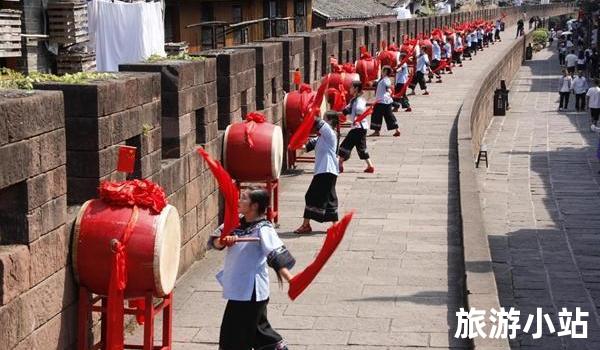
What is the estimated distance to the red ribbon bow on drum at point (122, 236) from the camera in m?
7.32

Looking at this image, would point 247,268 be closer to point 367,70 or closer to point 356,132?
point 356,132

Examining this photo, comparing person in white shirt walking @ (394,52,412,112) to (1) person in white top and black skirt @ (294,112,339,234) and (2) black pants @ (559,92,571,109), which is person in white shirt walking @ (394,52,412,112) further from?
(1) person in white top and black skirt @ (294,112,339,234)

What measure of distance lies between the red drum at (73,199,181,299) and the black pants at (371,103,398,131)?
524 inches

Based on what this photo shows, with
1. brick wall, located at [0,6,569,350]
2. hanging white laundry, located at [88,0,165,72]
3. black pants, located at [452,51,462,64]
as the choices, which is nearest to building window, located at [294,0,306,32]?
black pants, located at [452,51,462,64]

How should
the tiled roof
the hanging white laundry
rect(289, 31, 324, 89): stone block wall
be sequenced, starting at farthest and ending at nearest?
1. the tiled roof
2. rect(289, 31, 324, 89): stone block wall
3. the hanging white laundry

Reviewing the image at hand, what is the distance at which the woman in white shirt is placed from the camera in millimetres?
7633

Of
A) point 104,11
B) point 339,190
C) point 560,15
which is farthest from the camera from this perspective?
point 560,15

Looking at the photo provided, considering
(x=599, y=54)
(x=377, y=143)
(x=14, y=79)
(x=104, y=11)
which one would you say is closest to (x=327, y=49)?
(x=377, y=143)

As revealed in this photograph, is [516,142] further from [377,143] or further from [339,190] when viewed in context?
[339,190]

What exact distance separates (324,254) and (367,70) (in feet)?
57.4

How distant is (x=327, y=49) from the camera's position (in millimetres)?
21562

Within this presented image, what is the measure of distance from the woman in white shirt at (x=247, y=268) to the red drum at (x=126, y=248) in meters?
0.39

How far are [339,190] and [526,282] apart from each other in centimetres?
359

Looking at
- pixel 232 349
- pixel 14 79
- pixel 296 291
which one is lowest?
pixel 232 349
